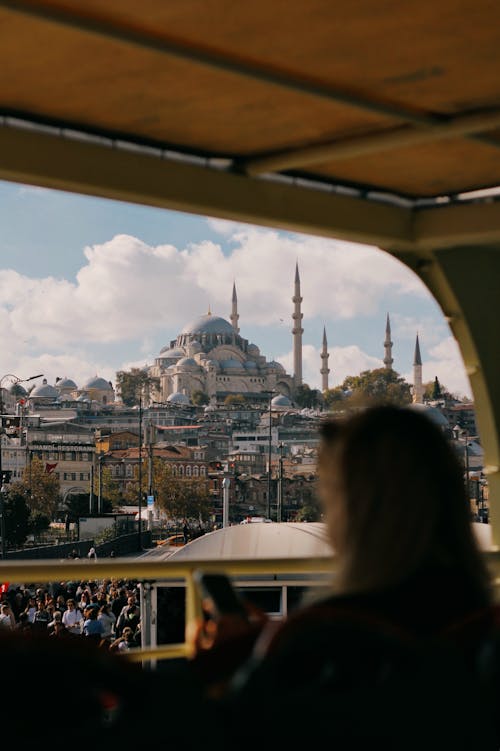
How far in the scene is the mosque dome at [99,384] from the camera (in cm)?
14700

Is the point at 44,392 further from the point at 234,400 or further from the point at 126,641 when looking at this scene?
the point at 126,641

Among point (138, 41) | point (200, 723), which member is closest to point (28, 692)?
point (200, 723)

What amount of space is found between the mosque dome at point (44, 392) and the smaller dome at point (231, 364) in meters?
21.5

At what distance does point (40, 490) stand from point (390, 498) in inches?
3075

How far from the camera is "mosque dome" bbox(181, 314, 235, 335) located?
148m

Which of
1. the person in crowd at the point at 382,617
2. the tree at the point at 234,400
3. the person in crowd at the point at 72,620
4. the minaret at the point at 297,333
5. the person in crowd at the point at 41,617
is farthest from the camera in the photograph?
the tree at the point at 234,400

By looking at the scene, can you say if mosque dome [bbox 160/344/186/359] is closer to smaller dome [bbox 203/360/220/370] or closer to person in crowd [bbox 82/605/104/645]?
smaller dome [bbox 203/360/220/370]

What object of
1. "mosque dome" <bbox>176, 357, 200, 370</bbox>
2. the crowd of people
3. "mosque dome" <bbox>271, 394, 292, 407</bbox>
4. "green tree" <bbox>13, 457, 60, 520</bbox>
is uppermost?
"mosque dome" <bbox>176, 357, 200, 370</bbox>

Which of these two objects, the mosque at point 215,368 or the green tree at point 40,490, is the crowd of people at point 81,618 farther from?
the mosque at point 215,368

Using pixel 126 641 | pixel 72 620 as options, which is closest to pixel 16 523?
pixel 72 620

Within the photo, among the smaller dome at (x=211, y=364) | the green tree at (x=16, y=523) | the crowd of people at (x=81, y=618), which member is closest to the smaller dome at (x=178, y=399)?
the smaller dome at (x=211, y=364)

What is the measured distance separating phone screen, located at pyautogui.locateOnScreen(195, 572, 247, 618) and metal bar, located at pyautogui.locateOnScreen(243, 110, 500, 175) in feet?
9.21

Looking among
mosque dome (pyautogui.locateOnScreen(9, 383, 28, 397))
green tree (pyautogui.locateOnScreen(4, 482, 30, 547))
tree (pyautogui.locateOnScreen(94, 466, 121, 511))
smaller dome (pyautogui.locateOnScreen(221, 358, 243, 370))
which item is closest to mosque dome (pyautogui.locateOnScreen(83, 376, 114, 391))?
Answer: mosque dome (pyautogui.locateOnScreen(9, 383, 28, 397))

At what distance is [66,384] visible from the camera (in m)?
150
